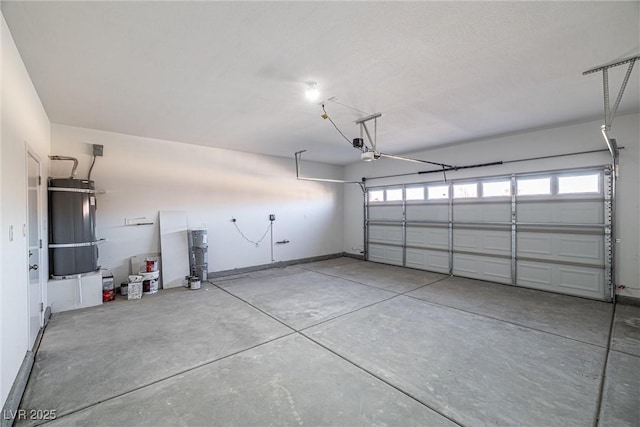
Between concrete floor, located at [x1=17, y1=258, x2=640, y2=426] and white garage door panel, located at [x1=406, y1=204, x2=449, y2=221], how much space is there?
2.31m

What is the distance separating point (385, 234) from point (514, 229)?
291 cm

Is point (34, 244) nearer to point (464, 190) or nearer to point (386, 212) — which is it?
point (386, 212)

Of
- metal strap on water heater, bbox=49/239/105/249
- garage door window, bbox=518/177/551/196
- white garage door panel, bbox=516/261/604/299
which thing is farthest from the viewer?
garage door window, bbox=518/177/551/196

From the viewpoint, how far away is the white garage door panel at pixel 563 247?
4.38 meters

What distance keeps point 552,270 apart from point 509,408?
3.87 meters

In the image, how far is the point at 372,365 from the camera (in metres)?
2.50

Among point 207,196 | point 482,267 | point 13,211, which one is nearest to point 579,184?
point 482,267

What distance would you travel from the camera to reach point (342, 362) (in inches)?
100

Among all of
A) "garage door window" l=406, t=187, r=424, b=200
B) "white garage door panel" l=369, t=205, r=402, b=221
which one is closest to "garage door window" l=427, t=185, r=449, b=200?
"garage door window" l=406, t=187, r=424, b=200

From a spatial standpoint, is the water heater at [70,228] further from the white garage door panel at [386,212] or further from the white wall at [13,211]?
the white garage door panel at [386,212]

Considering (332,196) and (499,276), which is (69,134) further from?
(499,276)

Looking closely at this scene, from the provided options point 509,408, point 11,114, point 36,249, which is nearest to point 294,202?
point 36,249

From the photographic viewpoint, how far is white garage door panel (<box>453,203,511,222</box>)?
208 inches

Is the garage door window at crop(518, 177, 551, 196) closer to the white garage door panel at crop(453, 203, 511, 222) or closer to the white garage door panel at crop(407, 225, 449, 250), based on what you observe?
the white garage door panel at crop(453, 203, 511, 222)
